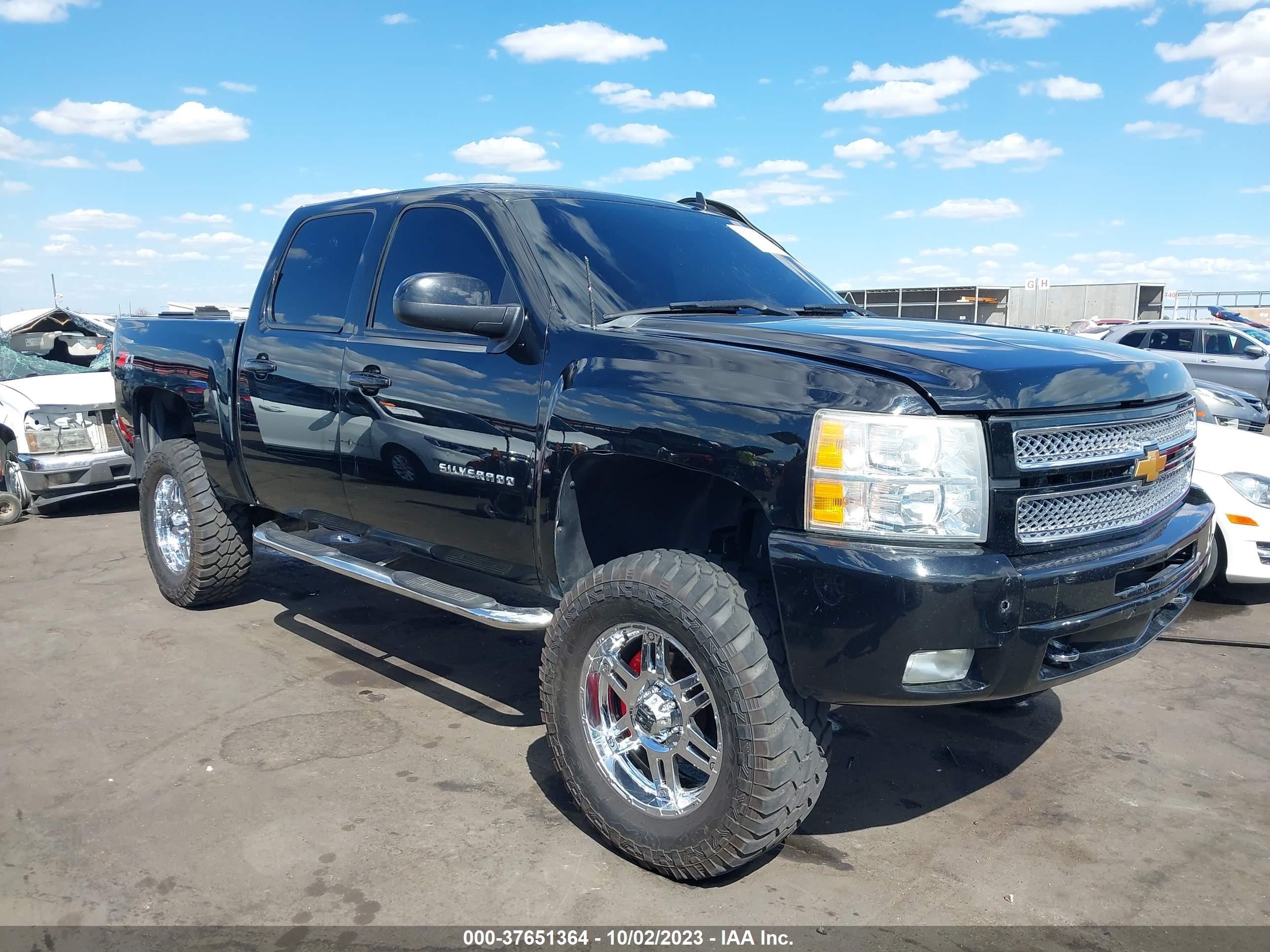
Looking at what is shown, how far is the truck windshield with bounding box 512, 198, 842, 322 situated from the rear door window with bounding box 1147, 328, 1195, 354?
1298 cm

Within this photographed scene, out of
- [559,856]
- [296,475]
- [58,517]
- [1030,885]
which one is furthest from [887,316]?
[58,517]

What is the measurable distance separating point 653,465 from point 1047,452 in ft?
3.70

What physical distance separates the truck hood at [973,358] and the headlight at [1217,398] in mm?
7566

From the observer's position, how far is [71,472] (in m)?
7.97

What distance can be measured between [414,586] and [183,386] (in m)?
2.26

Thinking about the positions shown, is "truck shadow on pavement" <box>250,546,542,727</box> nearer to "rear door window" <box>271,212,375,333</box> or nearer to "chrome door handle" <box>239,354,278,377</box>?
"chrome door handle" <box>239,354,278,377</box>

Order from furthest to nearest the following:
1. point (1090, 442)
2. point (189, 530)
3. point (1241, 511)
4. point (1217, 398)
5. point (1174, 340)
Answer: point (1174, 340)
point (1217, 398)
point (1241, 511)
point (189, 530)
point (1090, 442)

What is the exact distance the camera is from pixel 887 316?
12.8 feet

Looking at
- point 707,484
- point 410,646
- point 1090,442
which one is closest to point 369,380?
point 707,484

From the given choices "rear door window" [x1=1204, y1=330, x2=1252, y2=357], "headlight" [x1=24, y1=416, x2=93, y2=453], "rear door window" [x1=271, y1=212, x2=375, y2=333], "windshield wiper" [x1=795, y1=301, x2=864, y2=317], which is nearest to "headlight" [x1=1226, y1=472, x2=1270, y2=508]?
"windshield wiper" [x1=795, y1=301, x2=864, y2=317]

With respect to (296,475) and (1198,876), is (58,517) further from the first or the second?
(1198,876)

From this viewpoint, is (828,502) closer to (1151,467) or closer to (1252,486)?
(1151,467)

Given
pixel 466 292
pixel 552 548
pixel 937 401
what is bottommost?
pixel 552 548

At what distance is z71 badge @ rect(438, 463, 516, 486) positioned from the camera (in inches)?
131
